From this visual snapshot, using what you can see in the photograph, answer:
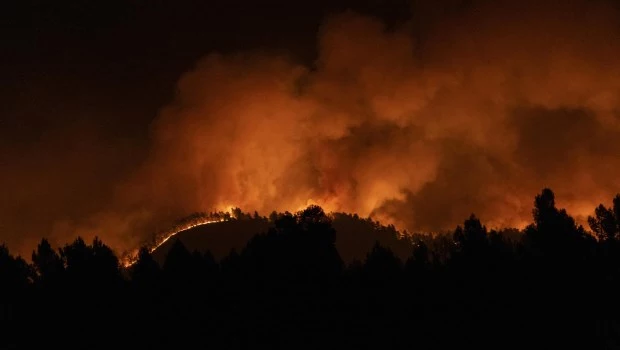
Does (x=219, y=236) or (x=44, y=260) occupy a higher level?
(x=219, y=236)

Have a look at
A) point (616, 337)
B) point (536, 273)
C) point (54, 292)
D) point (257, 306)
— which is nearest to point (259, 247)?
point (257, 306)

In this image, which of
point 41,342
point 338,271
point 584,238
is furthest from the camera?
point 584,238

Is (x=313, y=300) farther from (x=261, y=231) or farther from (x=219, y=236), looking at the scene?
(x=219, y=236)

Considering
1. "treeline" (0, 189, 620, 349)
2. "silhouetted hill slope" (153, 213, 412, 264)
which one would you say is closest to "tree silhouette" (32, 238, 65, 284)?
"treeline" (0, 189, 620, 349)

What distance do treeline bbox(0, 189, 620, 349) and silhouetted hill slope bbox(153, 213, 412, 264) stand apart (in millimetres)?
83591

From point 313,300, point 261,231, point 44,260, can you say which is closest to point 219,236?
point 261,231

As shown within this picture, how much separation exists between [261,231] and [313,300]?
10150cm

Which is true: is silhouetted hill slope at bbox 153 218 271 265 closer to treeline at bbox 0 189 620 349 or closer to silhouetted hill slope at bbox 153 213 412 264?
silhouetted hill slope at bbox 153 213 412 264

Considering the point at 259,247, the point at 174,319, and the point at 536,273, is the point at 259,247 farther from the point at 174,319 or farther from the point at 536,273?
the point at 536,273

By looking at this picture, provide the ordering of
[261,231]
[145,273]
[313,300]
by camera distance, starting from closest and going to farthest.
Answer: [313,300] < [145,273] < [261,231]

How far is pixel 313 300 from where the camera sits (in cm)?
5419

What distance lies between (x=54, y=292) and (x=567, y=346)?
135 feet

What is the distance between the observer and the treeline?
5281cm

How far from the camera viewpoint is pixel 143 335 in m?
52.8
